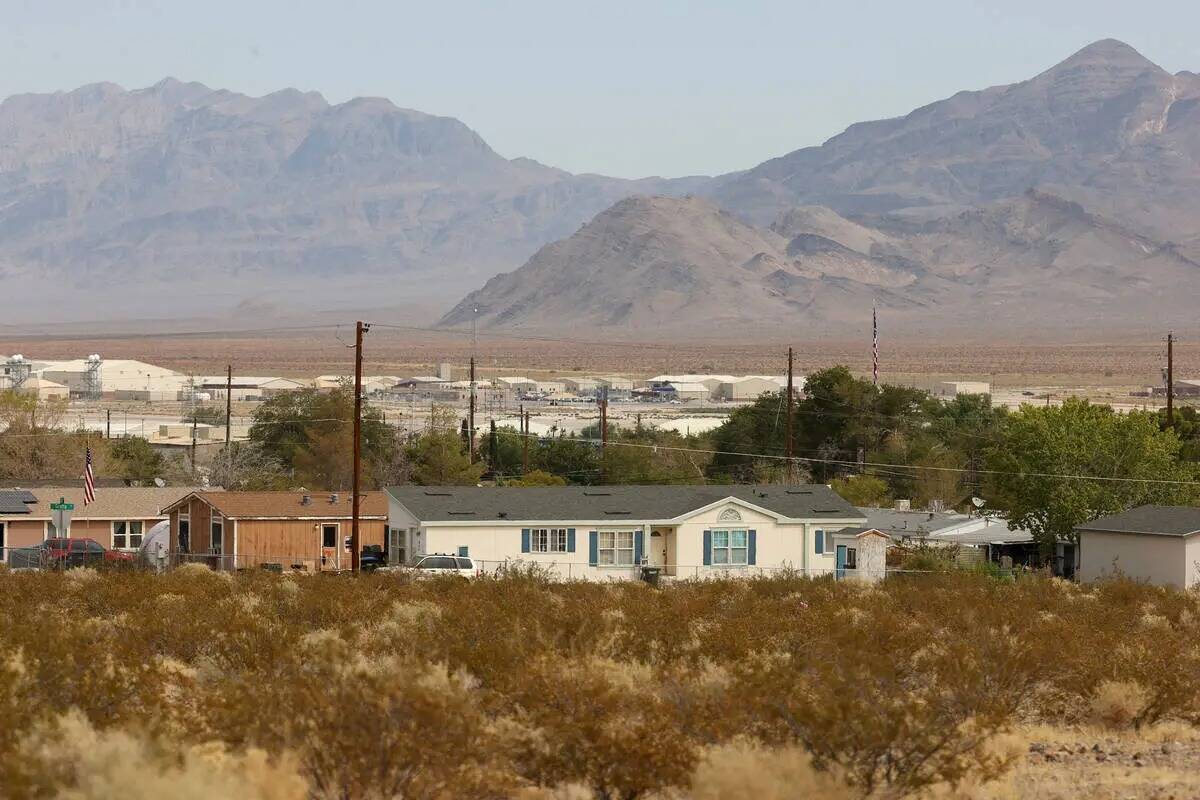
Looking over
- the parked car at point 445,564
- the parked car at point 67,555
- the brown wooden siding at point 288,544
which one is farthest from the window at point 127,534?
the parked car at point 445,564

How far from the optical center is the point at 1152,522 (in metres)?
50.3

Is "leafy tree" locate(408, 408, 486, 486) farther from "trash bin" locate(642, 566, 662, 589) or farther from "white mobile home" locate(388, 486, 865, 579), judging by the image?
"trash bin" locate(642, 566, 662, 589)

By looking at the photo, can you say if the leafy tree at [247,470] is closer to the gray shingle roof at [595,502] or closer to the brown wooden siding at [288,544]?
the brown wooden siding at [288,544]

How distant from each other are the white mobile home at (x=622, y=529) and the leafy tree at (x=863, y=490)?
16781mm

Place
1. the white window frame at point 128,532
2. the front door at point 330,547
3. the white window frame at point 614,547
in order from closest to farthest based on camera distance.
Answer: the white window frame at point 614,547 → the front door at point 330,547 → the white window frame at point 128,532

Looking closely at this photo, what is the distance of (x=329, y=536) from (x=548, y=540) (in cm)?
682

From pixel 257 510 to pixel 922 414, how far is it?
45239mm

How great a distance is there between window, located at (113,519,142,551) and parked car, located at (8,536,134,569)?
5.63 m

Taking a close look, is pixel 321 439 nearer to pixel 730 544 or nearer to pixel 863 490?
pixel 863 490

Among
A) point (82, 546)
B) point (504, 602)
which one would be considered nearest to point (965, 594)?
point (504, 602)

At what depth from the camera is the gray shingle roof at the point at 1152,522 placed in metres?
48.8

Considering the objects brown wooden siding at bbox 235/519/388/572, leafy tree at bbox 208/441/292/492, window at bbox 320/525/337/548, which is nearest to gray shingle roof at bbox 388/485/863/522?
window at bbox 320/525/337/548

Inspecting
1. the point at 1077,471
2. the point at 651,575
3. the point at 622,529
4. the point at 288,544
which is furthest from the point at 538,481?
the point at 651,575

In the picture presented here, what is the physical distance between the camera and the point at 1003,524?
65.1 metres
